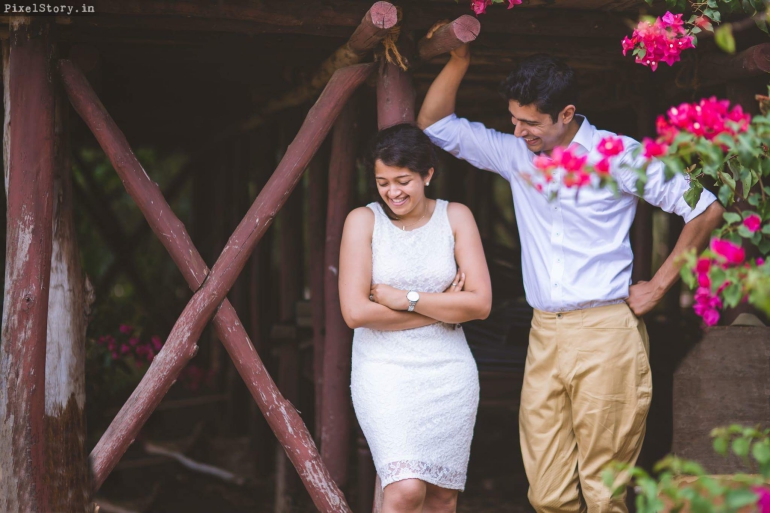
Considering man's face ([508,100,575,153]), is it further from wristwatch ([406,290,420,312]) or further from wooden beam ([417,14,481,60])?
wristwatch ([406,290,420,312])

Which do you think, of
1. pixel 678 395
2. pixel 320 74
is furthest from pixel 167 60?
pixel 678 395

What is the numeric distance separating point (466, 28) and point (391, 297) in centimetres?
114

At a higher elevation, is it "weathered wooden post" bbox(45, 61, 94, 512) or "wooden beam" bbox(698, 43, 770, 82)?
"wooden beam" bbox(698, 43, 770, 82)

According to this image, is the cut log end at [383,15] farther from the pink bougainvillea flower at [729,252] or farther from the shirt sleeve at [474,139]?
the pink bougainvillea flower at [729,252]

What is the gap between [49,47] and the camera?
11.4 feet

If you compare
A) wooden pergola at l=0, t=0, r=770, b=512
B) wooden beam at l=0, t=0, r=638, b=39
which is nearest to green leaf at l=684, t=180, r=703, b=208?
wooden pergola at l=0, t=0, r=770, b=512

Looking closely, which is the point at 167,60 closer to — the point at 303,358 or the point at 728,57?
the point at 303,358

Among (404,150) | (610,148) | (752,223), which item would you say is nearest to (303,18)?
(404,150)

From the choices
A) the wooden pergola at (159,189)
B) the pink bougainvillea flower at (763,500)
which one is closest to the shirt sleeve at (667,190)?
the wooden pergola at (159,189)

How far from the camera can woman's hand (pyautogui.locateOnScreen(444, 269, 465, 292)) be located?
3.11 meters

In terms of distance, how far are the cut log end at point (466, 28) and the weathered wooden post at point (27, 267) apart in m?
1.83

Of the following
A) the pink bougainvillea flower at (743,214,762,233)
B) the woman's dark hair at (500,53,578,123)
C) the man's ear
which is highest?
the woman's dark hair at (500,53,578,123)

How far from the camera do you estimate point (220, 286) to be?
3525 millimetres

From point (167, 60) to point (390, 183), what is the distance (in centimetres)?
236
